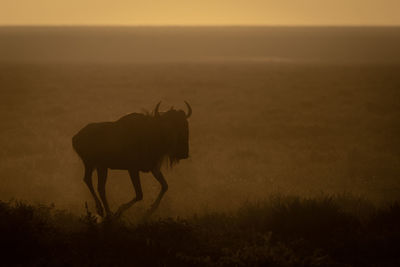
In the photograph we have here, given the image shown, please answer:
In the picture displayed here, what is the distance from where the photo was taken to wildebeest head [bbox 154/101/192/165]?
24.5ft

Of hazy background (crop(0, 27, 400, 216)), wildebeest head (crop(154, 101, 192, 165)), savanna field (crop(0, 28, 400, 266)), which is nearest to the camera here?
savanna field (crop(0, 28, 400, 266))

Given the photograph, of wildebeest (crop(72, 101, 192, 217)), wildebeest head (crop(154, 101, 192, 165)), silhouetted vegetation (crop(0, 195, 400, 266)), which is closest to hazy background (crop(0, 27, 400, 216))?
wildebeest (crop(72, 101, 192, 217))

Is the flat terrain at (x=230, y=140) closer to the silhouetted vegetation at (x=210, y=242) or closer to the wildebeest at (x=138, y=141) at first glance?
the wildebeest at (x=138, y=141)

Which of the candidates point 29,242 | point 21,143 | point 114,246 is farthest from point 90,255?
point 21,143

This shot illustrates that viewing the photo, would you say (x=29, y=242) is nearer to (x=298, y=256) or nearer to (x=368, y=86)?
(x=298, y=256)

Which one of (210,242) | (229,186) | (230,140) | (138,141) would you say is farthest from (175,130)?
(230,140)

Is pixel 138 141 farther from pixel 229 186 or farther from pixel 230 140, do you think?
pixel 230 140

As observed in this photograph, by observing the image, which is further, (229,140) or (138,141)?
(229,140)

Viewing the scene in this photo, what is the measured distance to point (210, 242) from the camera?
669 centimetres

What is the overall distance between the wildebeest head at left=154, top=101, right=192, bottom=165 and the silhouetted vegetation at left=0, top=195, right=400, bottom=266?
3.23ft

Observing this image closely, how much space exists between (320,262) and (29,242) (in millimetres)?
3111

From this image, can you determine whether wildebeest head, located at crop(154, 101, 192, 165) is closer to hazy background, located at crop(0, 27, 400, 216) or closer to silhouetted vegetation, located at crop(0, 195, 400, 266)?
silhouetted vegetation, located at crop(0, 195, 400, 266)

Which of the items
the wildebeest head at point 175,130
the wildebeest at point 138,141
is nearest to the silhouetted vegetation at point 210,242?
the wildebeest at point 138,141

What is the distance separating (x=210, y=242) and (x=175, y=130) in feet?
5.08
